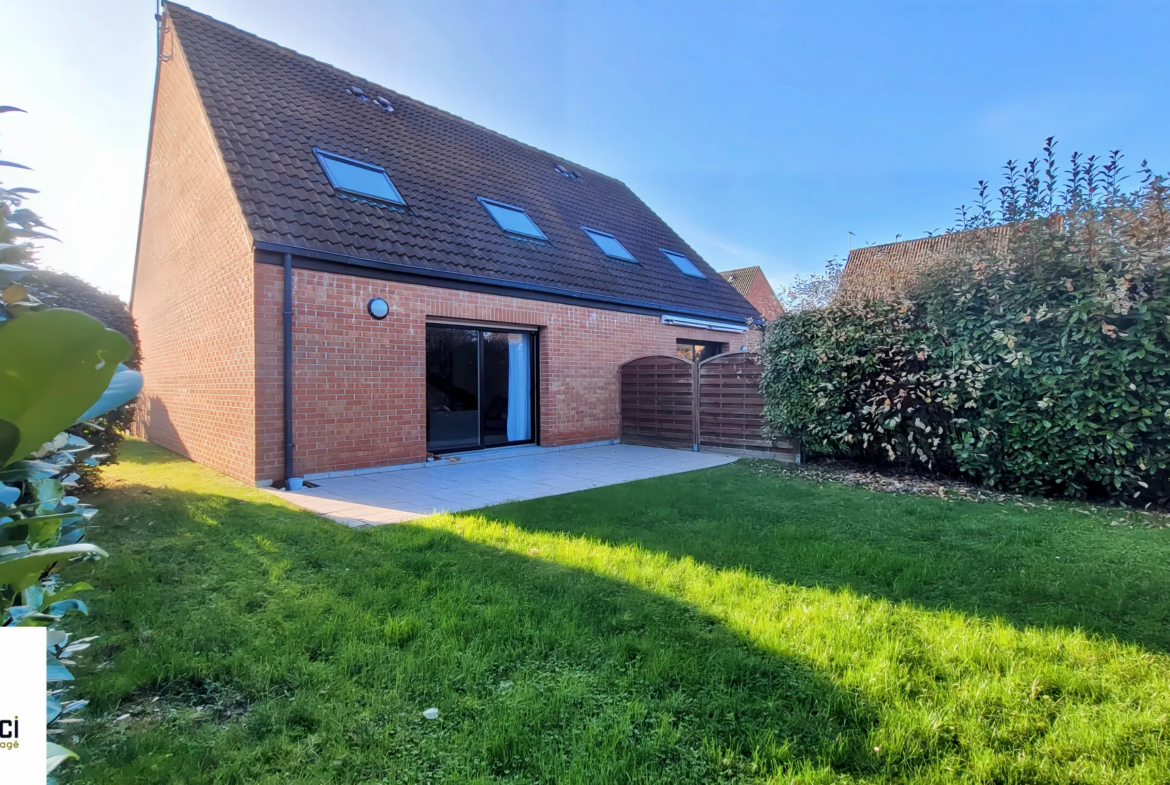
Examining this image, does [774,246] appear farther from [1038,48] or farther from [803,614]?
[803,614]

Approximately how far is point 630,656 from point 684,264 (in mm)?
13521

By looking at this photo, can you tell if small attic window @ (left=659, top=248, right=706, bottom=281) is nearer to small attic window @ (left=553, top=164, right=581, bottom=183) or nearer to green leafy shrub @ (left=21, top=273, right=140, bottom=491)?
small attic window @ (left=553, top=164, right=581, bottom=183)

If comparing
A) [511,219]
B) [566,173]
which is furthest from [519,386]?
[566,173]

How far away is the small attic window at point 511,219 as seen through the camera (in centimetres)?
1040

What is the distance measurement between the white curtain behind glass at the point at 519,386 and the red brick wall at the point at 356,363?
280mm

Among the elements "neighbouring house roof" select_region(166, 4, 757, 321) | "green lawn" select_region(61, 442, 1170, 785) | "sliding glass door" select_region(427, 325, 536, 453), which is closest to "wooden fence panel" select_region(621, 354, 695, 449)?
"neighbouring house roof" select_region(166, 4, 757, 321)

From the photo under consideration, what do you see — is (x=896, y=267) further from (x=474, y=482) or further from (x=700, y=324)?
(x=474, y=482)

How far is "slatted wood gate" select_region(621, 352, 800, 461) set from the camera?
9.16 meters

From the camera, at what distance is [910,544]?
4273 mm

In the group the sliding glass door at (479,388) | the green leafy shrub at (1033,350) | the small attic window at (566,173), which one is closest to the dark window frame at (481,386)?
the sliding glass door at (479,388)

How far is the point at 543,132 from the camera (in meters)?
14.0

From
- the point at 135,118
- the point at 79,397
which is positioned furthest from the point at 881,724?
the point at 135,118

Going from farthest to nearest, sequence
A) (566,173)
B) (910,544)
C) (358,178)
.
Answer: (566,173) < (358,178) < (910,544)

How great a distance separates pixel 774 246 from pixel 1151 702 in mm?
21198
